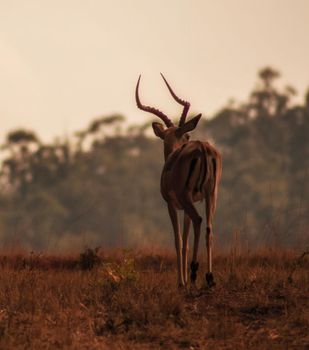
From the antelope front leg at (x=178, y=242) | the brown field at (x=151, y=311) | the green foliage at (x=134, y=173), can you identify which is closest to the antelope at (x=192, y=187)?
the antelope front leg at (x=178, y=242)

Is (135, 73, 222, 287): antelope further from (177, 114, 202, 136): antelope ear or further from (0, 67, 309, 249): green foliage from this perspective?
(0, 67, 309, 249): green foliage

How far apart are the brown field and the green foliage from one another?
39843 mm

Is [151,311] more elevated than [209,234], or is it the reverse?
[209,234]

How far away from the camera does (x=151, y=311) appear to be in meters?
8.30

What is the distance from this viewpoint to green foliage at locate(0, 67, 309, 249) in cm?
5328

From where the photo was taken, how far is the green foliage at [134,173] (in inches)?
2098

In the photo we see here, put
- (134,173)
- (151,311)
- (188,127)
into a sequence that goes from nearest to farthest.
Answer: (151,311)
(188,127)
(134,173)

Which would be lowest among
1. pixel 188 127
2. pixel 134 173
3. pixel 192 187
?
pixel 192 187

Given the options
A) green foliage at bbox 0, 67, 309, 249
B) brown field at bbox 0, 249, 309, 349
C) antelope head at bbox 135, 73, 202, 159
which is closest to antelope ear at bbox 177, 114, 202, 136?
antelope head at bbox 135, 73, 202, 159

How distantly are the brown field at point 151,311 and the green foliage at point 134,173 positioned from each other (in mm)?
39843

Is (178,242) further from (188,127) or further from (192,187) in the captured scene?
(188,127)

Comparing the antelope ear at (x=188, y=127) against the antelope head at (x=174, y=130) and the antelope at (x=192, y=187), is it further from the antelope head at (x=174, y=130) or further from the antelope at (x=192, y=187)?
the antelope at (x=192, y=187)

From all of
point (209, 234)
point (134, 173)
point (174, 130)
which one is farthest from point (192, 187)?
point (134, 173)

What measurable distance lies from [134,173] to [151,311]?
5268 cm
